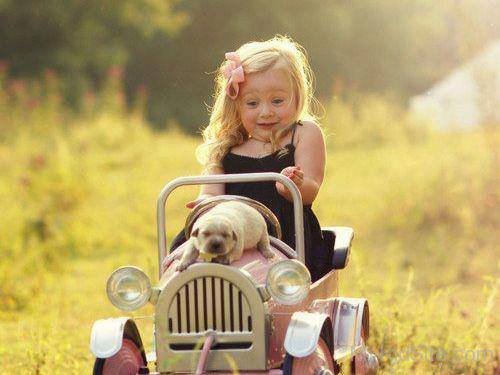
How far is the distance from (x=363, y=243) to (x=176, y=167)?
4482 millimetres

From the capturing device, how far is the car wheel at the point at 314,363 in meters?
3.70

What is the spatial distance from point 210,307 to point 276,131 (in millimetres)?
1243

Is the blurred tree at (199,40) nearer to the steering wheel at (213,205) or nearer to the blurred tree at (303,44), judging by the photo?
the blurred tree at (303,44)

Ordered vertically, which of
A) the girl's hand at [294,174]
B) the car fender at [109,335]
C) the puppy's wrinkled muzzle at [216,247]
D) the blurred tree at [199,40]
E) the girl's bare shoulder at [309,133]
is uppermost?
the blurred tree at [199,40]

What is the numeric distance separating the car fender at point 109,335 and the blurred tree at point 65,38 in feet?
53.6

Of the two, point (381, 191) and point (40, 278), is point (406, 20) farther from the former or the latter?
point (40, 278)

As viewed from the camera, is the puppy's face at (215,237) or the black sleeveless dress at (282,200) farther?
the black sleeveless dress at (282,200)

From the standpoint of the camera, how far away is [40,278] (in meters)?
8.24

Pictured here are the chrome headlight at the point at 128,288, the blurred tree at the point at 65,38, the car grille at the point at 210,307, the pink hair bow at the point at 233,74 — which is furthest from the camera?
the blurred tree at the point at 65,38

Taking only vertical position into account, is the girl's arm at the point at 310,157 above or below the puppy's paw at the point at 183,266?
above

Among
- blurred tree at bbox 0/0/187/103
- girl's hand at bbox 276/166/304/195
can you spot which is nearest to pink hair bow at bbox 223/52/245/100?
girl's hand at bbox 276/166/304/195

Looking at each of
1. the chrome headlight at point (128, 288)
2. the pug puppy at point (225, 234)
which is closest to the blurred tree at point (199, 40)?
the pug puppy at point (225, 234)

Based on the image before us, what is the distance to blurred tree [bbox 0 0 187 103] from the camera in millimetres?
20453

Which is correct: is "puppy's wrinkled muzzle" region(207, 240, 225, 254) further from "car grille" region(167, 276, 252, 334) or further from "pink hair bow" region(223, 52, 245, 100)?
"pink hair bow" region(223, 52, 245, 100)
